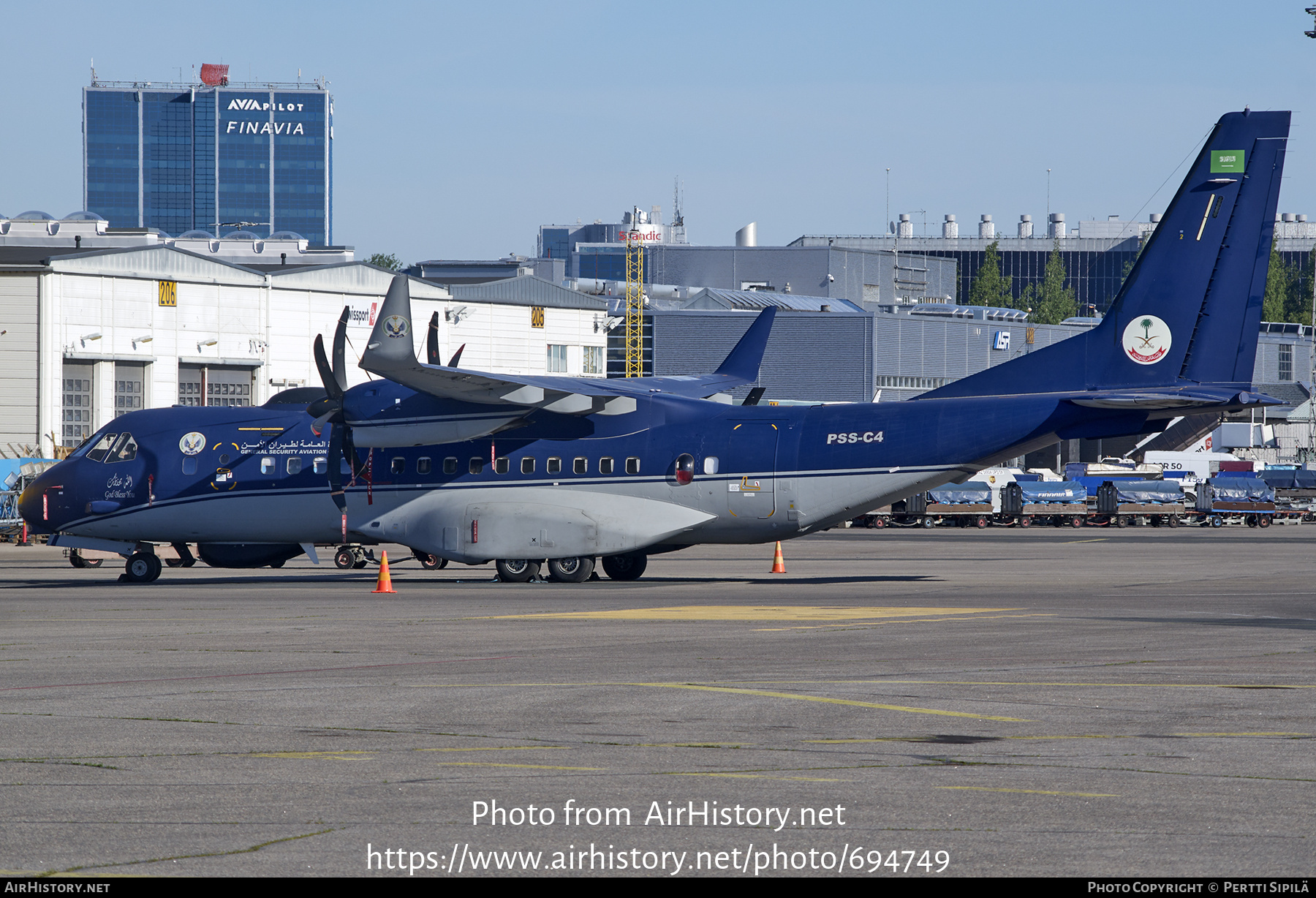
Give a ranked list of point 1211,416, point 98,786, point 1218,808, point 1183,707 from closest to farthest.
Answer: point 1218,808, point 98,786, point 1183,707, point 1211,416

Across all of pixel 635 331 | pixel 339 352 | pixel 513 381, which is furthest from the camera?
pixel 635 331

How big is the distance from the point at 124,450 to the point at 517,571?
31.4 feet

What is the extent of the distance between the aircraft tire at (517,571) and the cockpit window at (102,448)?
9.55 meters

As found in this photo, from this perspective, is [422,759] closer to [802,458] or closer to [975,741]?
[975,741]

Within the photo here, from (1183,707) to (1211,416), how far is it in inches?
3775

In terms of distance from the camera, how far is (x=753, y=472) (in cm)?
2978

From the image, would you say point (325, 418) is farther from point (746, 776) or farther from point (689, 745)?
point (746, 776)

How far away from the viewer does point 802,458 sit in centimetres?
2956

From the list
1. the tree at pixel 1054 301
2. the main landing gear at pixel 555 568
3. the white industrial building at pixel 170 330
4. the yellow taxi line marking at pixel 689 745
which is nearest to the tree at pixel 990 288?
the tree at pixel 1054 301

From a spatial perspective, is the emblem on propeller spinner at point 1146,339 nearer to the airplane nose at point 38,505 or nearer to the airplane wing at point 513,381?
the airplane wing at point 513,381

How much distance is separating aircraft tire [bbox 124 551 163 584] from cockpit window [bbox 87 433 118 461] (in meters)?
2.37

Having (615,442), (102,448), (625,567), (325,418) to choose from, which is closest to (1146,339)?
(615,442)
